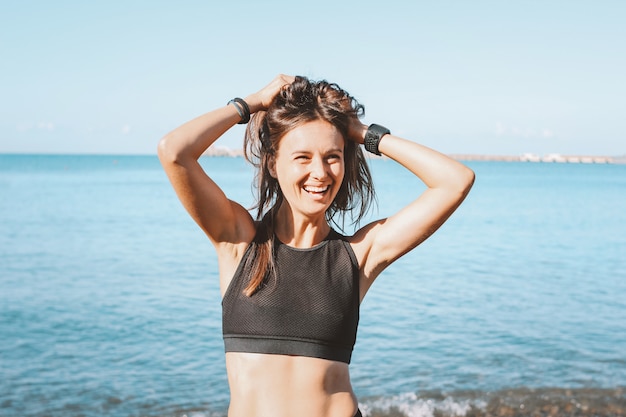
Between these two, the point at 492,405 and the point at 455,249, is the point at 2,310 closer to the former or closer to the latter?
the point at 492,405

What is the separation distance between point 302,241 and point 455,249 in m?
24.9

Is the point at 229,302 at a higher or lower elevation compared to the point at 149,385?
higher

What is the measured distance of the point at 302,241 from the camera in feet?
9.93

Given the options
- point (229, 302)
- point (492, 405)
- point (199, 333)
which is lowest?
point (492, 405)

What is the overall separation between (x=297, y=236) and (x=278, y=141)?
0.41 meters

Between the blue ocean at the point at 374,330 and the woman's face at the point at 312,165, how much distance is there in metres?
0.53

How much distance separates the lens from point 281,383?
281 cm

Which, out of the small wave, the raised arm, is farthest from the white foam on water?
the raised arm

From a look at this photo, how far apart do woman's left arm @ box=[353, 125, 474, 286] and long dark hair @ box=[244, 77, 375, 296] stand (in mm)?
136

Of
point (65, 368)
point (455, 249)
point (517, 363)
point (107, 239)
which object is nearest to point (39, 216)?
point (107, 239)

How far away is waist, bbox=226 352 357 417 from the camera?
280 cm

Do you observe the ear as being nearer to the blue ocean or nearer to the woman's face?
the woman's face

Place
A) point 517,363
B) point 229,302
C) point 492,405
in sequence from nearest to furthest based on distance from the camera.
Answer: point 229,302 < point 492,405 < point 517,363

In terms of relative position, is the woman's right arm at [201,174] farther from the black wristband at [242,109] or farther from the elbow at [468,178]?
the elbow at [468,178]
